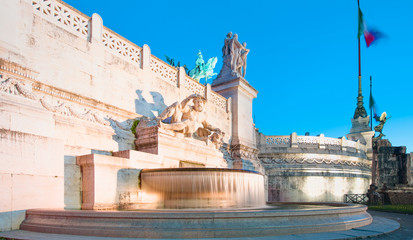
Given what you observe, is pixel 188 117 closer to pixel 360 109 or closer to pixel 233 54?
pixel 233 54

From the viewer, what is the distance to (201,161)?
12.8m

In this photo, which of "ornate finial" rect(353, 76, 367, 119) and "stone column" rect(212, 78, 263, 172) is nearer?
"stone column" rect(212, 78, 263, 172)

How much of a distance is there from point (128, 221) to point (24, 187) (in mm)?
2608

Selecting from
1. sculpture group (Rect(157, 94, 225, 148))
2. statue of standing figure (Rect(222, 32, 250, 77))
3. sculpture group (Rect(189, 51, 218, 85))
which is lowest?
sculpture group (Rect(157, 94, 225, 148))

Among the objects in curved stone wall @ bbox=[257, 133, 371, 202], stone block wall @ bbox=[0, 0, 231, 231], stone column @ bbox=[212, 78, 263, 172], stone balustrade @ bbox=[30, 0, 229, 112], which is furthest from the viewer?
curved stone wall @ bbox=[257, 133, 371, 202]

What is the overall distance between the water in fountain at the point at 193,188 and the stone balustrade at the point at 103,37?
4.67 m

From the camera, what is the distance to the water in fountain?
8.68 meters

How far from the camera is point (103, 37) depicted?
11.0m

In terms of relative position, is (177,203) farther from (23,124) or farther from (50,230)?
(23,124)

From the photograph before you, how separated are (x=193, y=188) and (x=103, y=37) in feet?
19.2

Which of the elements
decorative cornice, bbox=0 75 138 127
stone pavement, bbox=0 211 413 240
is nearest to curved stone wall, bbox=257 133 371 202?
decorative cornice, bbox=0 75 138 127

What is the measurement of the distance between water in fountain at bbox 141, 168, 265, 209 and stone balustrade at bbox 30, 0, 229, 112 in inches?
184

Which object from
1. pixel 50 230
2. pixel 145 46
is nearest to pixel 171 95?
pixel 145 46

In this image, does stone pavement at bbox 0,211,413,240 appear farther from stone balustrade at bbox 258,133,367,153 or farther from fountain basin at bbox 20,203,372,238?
stone balustrade at bbox 258,133,367,153
